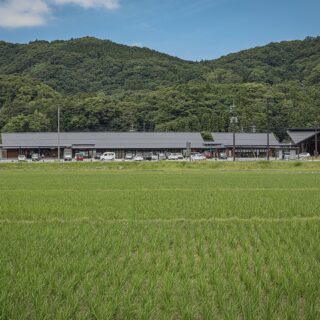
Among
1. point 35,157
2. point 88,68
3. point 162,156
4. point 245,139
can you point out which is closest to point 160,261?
point 35,157

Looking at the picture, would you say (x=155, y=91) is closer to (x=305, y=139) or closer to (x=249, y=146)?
(x=249, y=146)

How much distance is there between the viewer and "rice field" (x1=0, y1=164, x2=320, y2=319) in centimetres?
444

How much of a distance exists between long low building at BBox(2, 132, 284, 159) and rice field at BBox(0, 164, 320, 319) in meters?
47.4

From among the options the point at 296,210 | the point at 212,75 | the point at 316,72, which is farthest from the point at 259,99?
the point at 296,210

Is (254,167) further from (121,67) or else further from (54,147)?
(121,67)

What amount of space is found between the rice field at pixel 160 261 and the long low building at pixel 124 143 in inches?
1867

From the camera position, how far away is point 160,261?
634 centimetres

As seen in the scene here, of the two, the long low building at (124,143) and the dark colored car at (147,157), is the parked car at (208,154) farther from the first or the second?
the dark colored car at (147,157)

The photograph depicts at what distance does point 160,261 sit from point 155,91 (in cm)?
8579

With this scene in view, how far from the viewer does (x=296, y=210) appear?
1198 centimetres

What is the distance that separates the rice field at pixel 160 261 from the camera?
175 inches

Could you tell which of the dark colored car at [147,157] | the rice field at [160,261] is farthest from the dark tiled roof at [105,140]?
the rice field at [160,261]

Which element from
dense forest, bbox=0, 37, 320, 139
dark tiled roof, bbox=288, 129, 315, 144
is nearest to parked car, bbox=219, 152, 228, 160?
dense forest, bbox=0, 37, 320, 139

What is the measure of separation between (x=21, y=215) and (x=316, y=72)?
90.3 m
